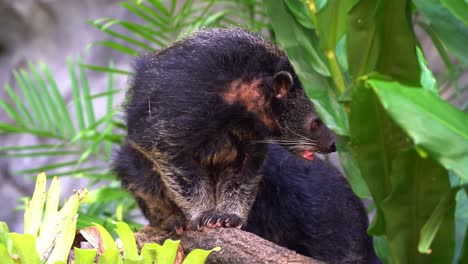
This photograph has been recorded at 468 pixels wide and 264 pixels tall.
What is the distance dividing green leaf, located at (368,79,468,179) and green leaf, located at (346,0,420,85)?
20 centimetres

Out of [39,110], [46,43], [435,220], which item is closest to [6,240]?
[435,220]

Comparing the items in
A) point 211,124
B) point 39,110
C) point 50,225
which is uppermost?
point 50,225

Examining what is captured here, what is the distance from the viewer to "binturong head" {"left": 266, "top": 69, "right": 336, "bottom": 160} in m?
2.49

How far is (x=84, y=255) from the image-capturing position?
5.25 ft

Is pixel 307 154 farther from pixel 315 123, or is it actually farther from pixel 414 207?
pixel 414 207

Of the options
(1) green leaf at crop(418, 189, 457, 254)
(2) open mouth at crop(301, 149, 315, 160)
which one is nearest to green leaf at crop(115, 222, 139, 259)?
(1) green leaf at crop(418, 189, 457, 254)

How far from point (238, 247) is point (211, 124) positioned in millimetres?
604

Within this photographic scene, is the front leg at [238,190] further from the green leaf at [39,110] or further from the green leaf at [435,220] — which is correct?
the green leaf at [39,110]

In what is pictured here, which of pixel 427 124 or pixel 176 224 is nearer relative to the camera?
pixel 427 124

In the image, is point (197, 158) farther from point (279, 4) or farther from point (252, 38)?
point (279, 4)

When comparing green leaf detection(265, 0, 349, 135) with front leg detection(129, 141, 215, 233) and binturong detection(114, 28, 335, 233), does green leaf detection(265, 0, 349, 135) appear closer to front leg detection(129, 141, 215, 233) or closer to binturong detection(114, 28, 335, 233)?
binturong detection(114, 28, 335, 233)

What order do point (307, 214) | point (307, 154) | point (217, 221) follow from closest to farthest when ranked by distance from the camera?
point (217, 221) → point (307, 154) → point (307, 214)

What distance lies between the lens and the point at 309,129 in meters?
2.53

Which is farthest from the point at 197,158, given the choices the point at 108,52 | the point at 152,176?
the point at 108,52
